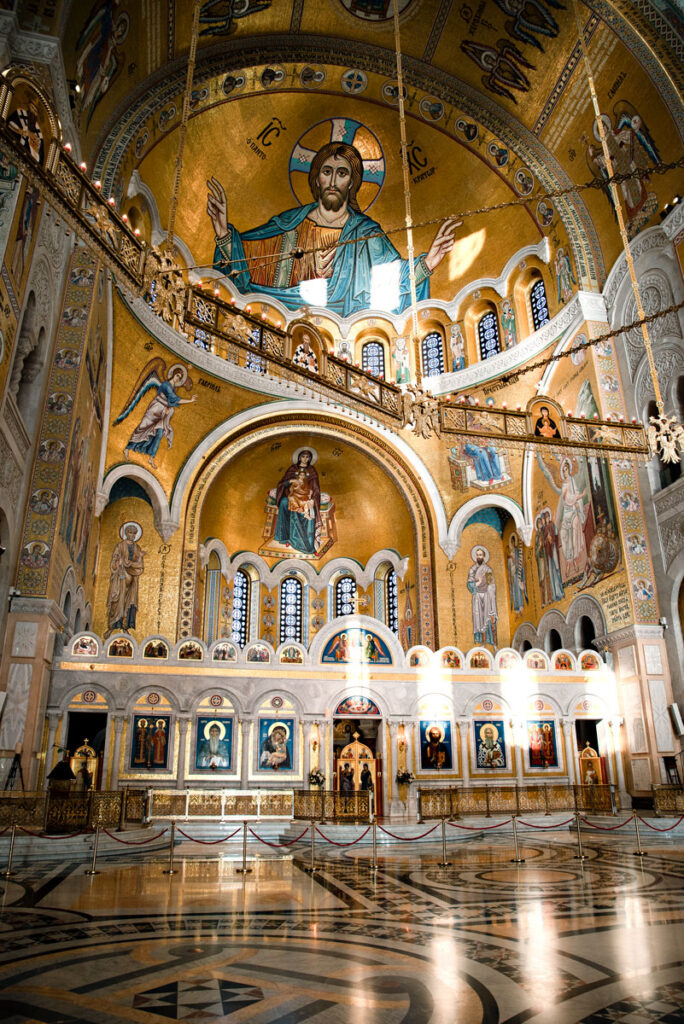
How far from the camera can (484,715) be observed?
1781cm

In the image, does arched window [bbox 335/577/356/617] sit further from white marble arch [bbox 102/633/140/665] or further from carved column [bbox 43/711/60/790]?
carved column [bbox 43/711/60/790]

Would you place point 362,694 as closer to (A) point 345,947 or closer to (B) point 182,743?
(B) point 182,743

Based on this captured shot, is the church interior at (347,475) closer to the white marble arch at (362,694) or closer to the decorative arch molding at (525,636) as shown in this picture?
the white marble arch at (362,694)

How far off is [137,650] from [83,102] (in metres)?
11.7

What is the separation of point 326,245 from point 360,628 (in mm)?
14208

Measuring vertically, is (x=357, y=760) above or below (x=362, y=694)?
below

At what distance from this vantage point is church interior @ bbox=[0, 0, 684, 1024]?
252 inches

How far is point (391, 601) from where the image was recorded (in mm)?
25875

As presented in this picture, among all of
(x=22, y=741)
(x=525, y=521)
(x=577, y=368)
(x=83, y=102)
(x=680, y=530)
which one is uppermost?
(x=83, y=102)

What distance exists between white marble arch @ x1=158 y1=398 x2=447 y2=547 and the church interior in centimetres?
12

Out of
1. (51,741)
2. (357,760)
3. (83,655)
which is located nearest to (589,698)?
(357,760)

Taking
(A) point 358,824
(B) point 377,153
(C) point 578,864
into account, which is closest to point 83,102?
(B) point 377,153

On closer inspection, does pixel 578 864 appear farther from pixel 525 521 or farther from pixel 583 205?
pixel 583 205

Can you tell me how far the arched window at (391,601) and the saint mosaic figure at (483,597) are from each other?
9.76 feet
